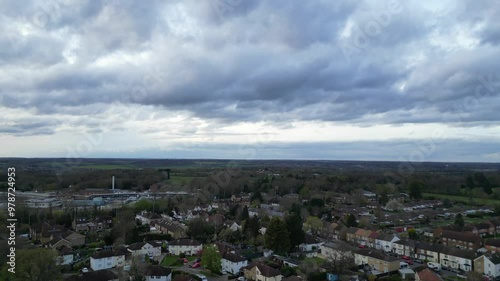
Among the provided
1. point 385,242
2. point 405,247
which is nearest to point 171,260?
point 385,242

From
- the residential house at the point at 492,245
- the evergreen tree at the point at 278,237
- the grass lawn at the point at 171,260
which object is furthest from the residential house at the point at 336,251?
the residential house at the point at 492,245

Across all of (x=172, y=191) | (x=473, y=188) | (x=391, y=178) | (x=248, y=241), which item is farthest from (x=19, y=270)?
(x=391, y=178)

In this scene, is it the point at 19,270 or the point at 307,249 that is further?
→ the point at 307,249

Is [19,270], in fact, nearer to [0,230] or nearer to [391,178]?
[0,230]

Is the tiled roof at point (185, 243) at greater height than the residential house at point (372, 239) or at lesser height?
greater

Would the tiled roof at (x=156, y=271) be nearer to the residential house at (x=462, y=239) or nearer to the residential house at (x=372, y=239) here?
the residential house at (x=372, y=239)

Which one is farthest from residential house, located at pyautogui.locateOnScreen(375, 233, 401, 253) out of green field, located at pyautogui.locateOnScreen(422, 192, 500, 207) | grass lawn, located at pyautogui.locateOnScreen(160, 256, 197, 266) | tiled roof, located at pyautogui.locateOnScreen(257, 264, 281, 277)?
green field, located at pyautogui.locateOnScreen(422, 192, 500, 207)

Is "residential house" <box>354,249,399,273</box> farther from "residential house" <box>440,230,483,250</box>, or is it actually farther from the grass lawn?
the grass lawn
